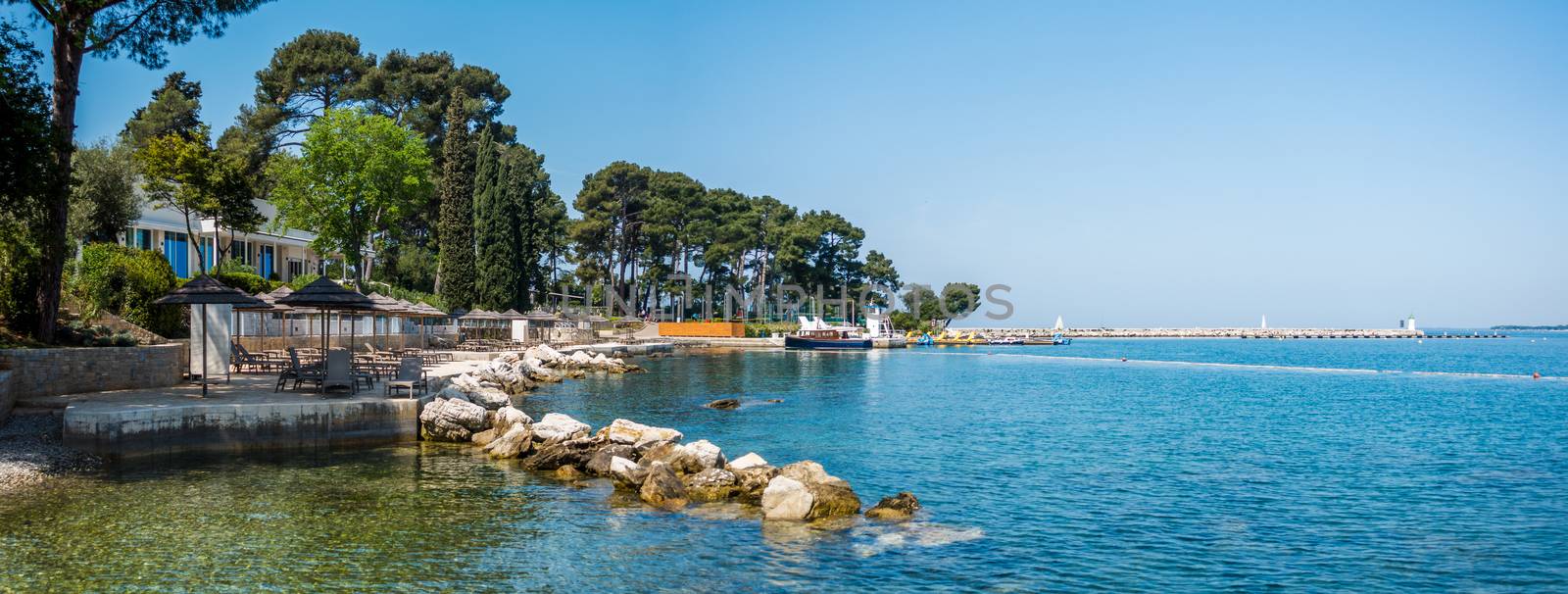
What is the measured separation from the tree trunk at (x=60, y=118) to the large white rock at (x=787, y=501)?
15.1 metres

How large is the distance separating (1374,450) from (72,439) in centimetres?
2402

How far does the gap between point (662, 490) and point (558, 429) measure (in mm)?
4657

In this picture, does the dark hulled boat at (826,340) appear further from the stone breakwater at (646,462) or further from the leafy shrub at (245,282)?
the stone breakwater at (646,462)

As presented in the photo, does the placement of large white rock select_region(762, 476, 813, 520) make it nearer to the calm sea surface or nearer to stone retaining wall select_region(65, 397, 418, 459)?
the calm sea surface

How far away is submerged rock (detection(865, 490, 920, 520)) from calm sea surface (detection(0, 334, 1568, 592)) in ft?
0.99

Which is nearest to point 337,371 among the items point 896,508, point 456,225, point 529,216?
point 896,508

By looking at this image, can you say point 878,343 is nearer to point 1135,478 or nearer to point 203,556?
point 1135,478

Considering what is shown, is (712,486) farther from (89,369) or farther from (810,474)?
(89,369)

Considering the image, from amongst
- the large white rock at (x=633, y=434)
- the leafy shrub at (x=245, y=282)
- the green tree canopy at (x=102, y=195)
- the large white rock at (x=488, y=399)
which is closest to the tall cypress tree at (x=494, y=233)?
the leafy shrub at (x=245, y=282)

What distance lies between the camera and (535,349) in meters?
39.4

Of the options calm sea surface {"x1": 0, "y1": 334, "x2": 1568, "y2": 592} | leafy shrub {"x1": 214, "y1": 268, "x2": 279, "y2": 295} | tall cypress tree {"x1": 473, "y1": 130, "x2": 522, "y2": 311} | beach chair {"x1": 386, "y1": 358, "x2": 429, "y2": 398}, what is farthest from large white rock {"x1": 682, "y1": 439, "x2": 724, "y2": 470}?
tall cypress tree {"x1": 473, "y1": 130, "x2": 522, "y2": 311}

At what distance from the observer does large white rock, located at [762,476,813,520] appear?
12.1 m

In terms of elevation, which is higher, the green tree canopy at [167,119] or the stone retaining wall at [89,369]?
the green tree canopy at [167,119]

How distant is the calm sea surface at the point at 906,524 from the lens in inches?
381
